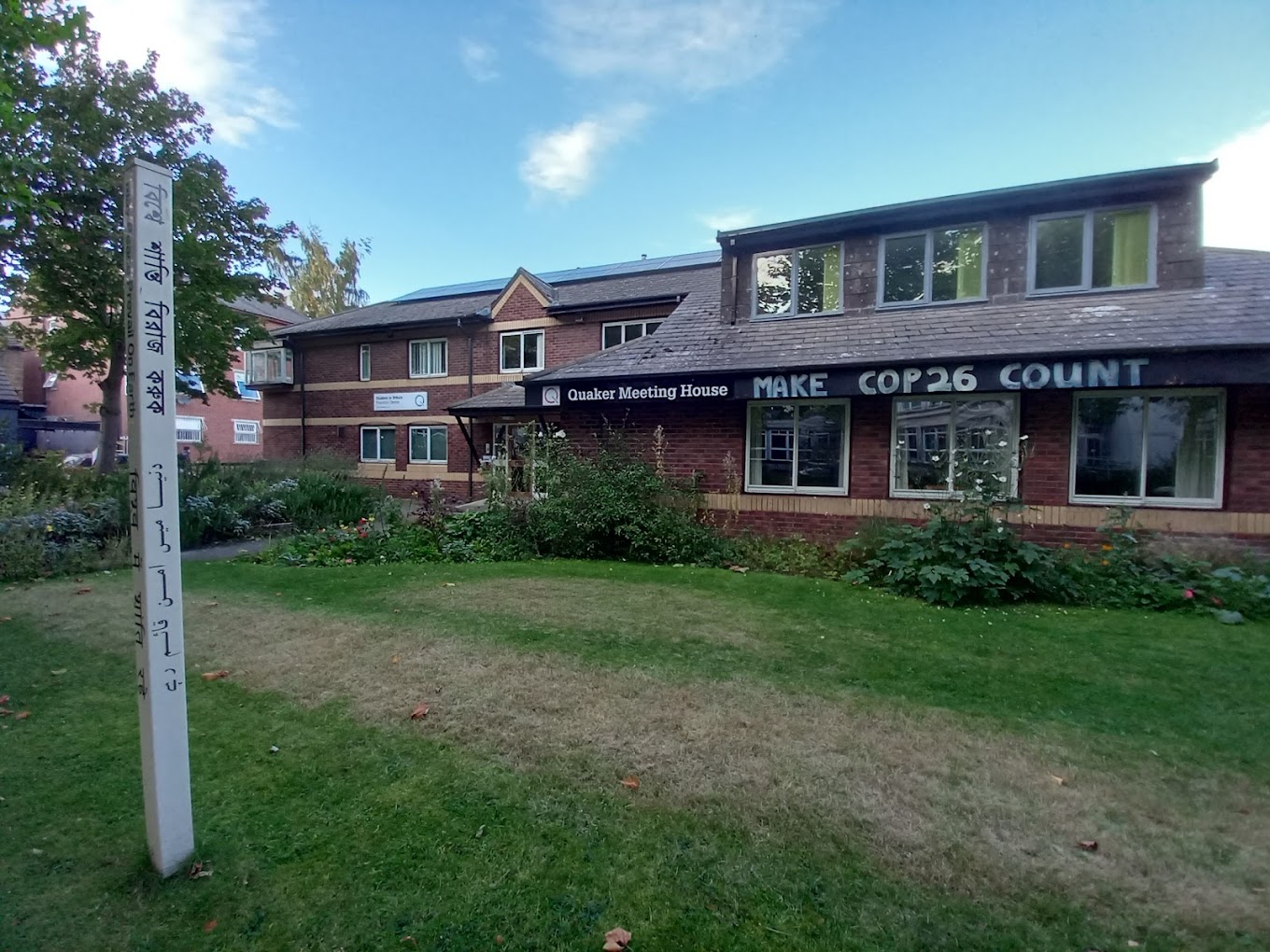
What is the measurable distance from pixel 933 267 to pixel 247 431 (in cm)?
4051

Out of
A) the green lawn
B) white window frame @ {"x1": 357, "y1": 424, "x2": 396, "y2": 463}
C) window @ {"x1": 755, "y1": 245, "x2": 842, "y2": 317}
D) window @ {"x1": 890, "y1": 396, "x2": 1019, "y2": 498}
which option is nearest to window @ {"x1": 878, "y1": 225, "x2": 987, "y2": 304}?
window @ {"x1": 755, "y1": 245, "x2": 842, "y2": 317}

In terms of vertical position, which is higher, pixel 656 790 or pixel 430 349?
pixel 430 349

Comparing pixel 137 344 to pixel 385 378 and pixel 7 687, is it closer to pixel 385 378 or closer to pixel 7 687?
pixel 7 687

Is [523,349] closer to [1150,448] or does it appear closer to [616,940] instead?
[1150,448]

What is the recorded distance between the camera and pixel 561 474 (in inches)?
432

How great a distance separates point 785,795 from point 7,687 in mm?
5601

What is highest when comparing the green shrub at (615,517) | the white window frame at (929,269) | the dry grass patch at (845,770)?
the white window frame at (929,269)

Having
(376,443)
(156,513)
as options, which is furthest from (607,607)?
(376,443)

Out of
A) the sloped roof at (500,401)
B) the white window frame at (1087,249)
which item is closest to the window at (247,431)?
the sloped roof at (500,401)

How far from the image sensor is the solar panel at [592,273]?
24.1 metres

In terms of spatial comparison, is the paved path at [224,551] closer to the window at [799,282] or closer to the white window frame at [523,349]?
the window at [799,282]

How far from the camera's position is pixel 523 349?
22750mm

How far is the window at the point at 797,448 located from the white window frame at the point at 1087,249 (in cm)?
378

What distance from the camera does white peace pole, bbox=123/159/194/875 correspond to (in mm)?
2656
